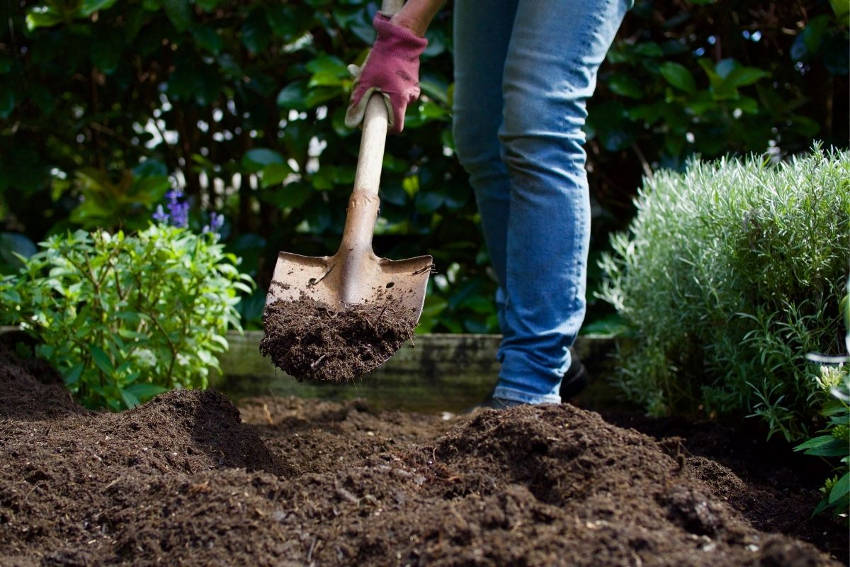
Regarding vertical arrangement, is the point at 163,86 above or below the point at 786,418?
above

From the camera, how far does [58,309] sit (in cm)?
242

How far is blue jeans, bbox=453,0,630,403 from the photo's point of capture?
6.64 feet

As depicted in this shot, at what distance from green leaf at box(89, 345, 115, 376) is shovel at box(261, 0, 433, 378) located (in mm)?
526

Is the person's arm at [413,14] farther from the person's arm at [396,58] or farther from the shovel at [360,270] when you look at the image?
the shovel at [360,270]

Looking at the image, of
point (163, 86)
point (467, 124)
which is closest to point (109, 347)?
point (467, 124)

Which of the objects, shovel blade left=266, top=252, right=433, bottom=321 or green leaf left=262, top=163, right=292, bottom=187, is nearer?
shovel blade left=266, top=252, right=433, bottom=321

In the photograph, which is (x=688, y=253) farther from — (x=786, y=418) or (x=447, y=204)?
(x=447, y=204)

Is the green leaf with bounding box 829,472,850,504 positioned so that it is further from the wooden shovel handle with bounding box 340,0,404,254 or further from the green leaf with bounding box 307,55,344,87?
the green leaf with bounding box 307,55,344,87

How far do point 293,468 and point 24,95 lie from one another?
2432 mm

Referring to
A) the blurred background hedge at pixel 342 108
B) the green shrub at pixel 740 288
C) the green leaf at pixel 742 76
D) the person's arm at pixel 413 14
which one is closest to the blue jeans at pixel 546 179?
the person's arm at pixel 413 14

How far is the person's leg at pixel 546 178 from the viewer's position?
202cm

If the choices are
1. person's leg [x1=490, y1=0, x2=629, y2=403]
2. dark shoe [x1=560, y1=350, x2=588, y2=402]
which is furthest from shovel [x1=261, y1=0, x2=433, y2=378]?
dark shoe [x1=560, y1=350, x2=588, y2=402]

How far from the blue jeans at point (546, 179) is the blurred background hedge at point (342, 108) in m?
1.02

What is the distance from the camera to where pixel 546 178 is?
2.06 metres
